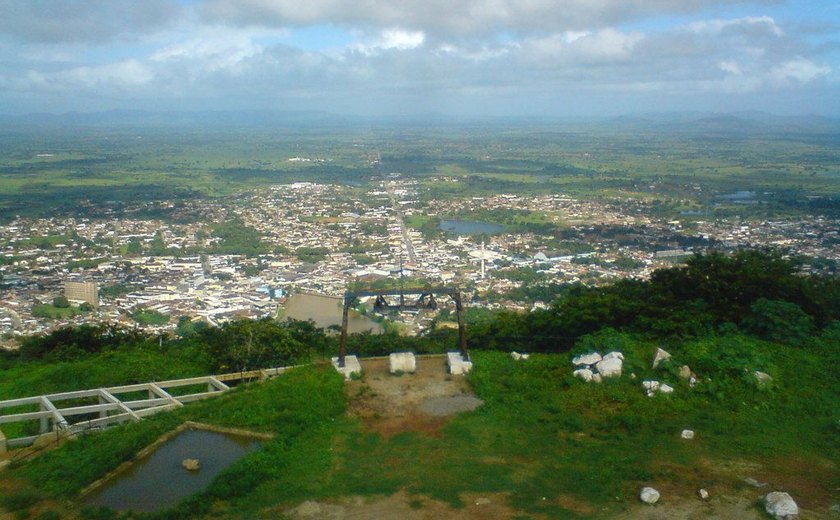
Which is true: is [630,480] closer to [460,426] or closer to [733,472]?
[733,472]

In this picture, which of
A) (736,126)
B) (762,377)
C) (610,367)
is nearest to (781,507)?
(762,377)

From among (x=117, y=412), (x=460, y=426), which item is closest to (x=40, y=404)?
(x=117, y=412)

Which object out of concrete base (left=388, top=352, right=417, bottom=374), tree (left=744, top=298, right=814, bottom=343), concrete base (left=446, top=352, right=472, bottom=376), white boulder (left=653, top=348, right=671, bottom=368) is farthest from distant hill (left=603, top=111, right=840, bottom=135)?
concrete base (left=388, top=352, right=417, bottom=374)

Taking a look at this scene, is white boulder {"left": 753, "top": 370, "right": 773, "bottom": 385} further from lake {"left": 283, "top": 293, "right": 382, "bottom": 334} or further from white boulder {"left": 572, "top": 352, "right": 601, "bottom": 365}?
lake {"left": 283, "top": 293, "right": 382, "bottom": 334}

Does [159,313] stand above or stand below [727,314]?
below

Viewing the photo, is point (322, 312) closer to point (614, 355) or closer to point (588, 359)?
point (588, 359)

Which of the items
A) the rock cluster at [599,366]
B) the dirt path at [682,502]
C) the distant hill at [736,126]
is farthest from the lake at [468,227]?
the distant hill at [736,126]

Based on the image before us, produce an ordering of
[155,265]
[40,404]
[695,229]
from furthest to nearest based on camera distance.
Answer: [695,229] → [155,265] → [40,404]
